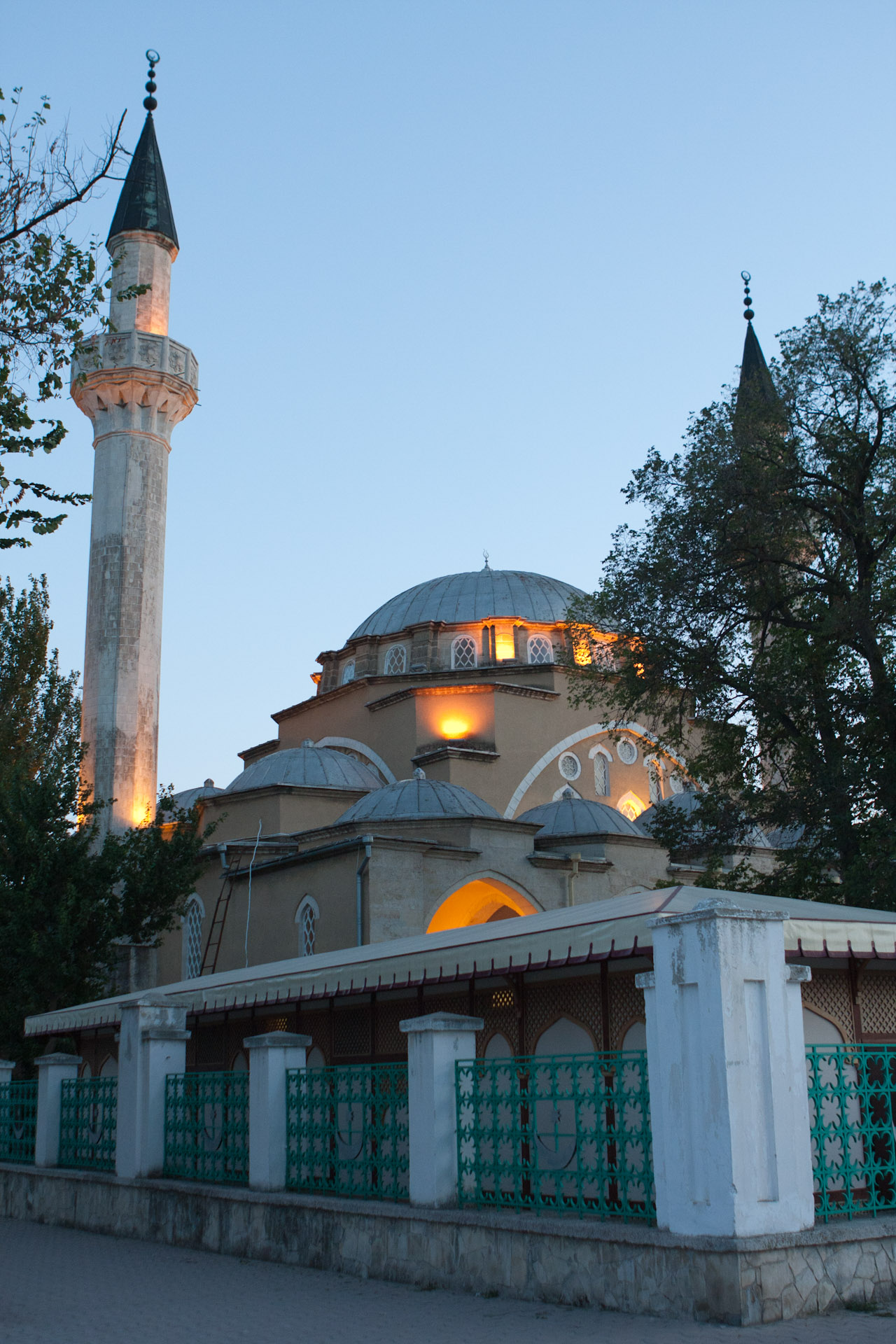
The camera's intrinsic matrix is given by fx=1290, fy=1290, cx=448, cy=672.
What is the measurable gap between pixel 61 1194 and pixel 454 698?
12.6m

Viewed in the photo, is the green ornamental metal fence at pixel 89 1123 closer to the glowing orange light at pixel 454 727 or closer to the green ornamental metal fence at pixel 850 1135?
the green ornamental metal fence at pixel 850 1135

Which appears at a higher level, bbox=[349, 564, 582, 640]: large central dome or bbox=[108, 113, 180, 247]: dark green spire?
bbox=[108, 113, 180, 247]: dark green spire

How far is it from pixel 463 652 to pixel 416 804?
21.3ft

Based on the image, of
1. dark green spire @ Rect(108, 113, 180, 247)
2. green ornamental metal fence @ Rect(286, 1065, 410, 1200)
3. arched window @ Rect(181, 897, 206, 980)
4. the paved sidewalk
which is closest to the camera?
the paved sidewalk

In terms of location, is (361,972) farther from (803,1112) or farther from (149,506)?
(149,506)

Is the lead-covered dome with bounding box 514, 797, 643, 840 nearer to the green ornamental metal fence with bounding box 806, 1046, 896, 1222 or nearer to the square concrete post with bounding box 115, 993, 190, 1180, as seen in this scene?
the square concrete post with bounding box 115, 993, 190, 1180

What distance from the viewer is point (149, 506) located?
20344 millimetres

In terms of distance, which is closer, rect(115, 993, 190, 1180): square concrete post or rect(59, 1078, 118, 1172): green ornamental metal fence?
rect(115, 993, 190, 1180): square concrete post

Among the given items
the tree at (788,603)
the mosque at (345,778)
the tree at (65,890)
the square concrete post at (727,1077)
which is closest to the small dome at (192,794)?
the mosque at (345,778)

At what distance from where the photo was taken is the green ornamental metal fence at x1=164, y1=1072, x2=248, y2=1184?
8.12m

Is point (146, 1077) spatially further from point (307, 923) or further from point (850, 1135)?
point (307, 923)

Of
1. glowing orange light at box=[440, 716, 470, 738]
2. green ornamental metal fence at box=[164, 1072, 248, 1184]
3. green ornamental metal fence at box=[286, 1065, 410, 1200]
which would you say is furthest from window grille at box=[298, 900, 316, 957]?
green ornamental metal fence at box=[286, 1065, 410, 1200]

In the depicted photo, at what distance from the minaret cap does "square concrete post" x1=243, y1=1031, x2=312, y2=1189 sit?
16.8 m

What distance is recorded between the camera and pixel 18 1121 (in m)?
11.2
